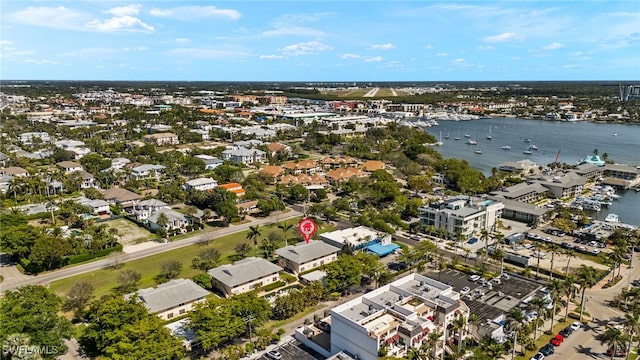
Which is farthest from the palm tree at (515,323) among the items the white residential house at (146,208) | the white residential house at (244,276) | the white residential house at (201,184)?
the white residential house at (201,184)

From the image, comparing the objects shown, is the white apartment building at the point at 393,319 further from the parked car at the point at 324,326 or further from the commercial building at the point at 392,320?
the parked car at the point at 324,326

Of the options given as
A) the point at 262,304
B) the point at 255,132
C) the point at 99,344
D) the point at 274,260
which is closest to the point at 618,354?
the point at 262,304

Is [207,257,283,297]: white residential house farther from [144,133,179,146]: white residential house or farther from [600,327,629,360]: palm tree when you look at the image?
[144,133,179,146]: white residential house

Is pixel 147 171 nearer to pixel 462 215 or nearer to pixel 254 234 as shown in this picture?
pixel 254 234

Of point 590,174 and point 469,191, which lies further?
point 590,174

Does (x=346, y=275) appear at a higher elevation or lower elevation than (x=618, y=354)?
higher

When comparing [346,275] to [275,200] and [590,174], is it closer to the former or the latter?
[275,200]

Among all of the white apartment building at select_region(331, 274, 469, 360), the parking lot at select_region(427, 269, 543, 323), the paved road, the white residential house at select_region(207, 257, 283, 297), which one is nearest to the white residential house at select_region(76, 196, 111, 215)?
the paved road
